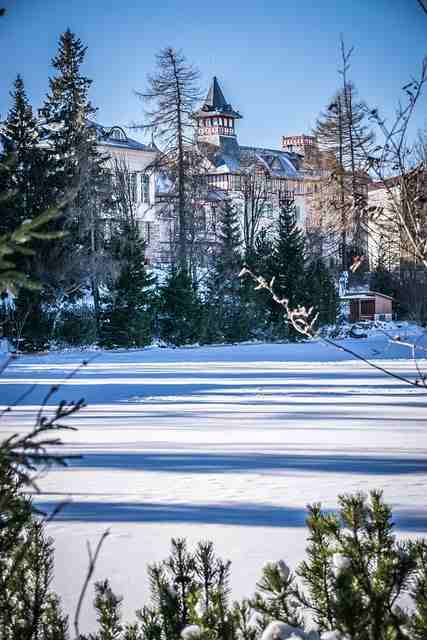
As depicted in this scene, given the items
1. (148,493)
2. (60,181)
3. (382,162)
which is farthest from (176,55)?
(382,162)

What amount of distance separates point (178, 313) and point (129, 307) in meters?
2.15

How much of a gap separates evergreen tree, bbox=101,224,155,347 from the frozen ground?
416 inches

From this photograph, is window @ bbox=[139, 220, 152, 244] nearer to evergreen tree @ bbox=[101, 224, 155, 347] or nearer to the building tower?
evergreen tree @ bbox=[101, 224, 155, 347]

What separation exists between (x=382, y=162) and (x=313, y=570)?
5.01 ft

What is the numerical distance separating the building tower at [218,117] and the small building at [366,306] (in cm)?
2916

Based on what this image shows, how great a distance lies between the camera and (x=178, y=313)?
98.0ft

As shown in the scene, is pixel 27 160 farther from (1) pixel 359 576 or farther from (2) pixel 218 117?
(2) pixel 218 117

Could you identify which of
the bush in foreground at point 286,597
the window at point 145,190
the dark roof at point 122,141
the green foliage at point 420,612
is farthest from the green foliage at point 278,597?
the window at point 145,190

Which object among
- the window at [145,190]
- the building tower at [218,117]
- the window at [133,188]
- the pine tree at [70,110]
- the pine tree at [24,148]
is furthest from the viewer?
the building tower at [218,117]

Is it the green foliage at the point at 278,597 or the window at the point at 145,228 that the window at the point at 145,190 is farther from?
the green foliage at the point at 278,597

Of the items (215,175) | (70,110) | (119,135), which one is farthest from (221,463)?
(215,175)

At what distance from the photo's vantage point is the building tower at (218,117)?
65.8 m

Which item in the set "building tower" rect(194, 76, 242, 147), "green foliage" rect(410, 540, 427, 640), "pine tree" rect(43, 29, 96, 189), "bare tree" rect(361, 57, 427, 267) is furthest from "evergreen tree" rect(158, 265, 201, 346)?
"building tower" rect(194, 76, 242, 147)

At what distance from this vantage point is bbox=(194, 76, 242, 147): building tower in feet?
216
